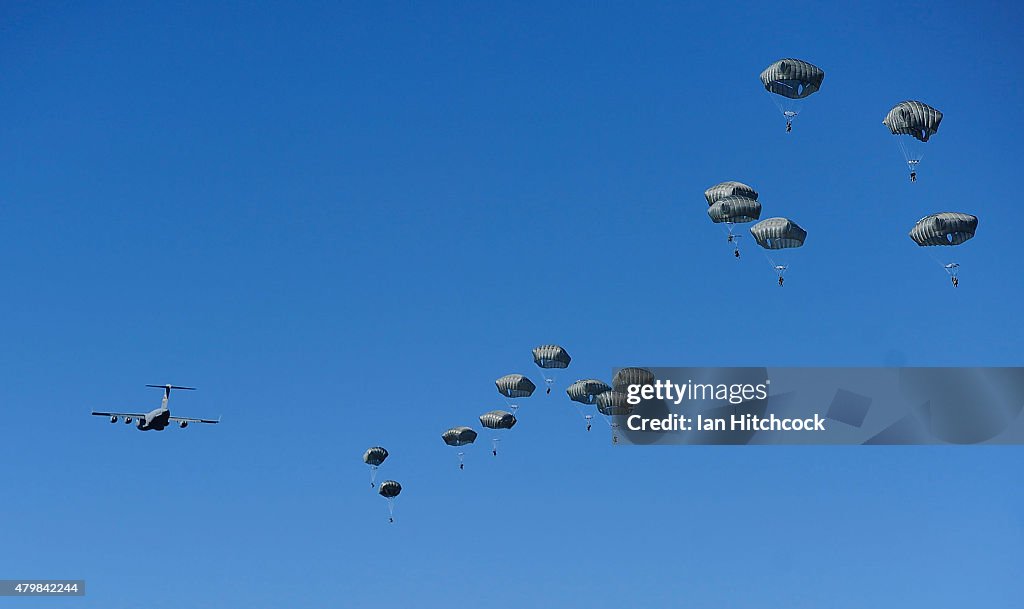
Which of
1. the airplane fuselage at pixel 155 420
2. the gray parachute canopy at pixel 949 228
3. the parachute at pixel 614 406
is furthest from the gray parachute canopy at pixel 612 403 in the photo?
the airplane fuselage at pixel 155 420

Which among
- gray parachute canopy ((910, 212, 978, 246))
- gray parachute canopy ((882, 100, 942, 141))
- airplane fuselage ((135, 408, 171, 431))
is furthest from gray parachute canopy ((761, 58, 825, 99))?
airplane fuselage ((135, 408, 171, 431))

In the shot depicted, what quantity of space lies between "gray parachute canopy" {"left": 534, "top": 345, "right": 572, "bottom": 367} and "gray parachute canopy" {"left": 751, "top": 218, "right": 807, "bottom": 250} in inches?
1235

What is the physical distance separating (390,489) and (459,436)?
14.5m

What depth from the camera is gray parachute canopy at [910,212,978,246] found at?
141m

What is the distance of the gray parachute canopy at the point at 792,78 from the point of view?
5763 inches

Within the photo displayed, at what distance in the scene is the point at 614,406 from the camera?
16462 centimetres

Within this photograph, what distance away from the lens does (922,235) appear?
143750mm

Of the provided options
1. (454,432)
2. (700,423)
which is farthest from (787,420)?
(454,432)

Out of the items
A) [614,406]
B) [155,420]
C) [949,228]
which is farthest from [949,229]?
[155,420]

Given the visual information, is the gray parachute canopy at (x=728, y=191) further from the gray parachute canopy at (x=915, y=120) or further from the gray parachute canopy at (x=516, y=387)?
the gray parachute canopy at (x=516, y=387)

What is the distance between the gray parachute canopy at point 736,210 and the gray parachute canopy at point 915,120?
16071 millimetres

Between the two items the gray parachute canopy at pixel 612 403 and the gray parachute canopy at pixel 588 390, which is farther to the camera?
the gray parachute canopy at pixel 588 390

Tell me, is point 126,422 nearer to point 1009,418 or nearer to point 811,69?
point 811,69

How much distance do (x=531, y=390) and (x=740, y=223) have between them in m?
37.9
